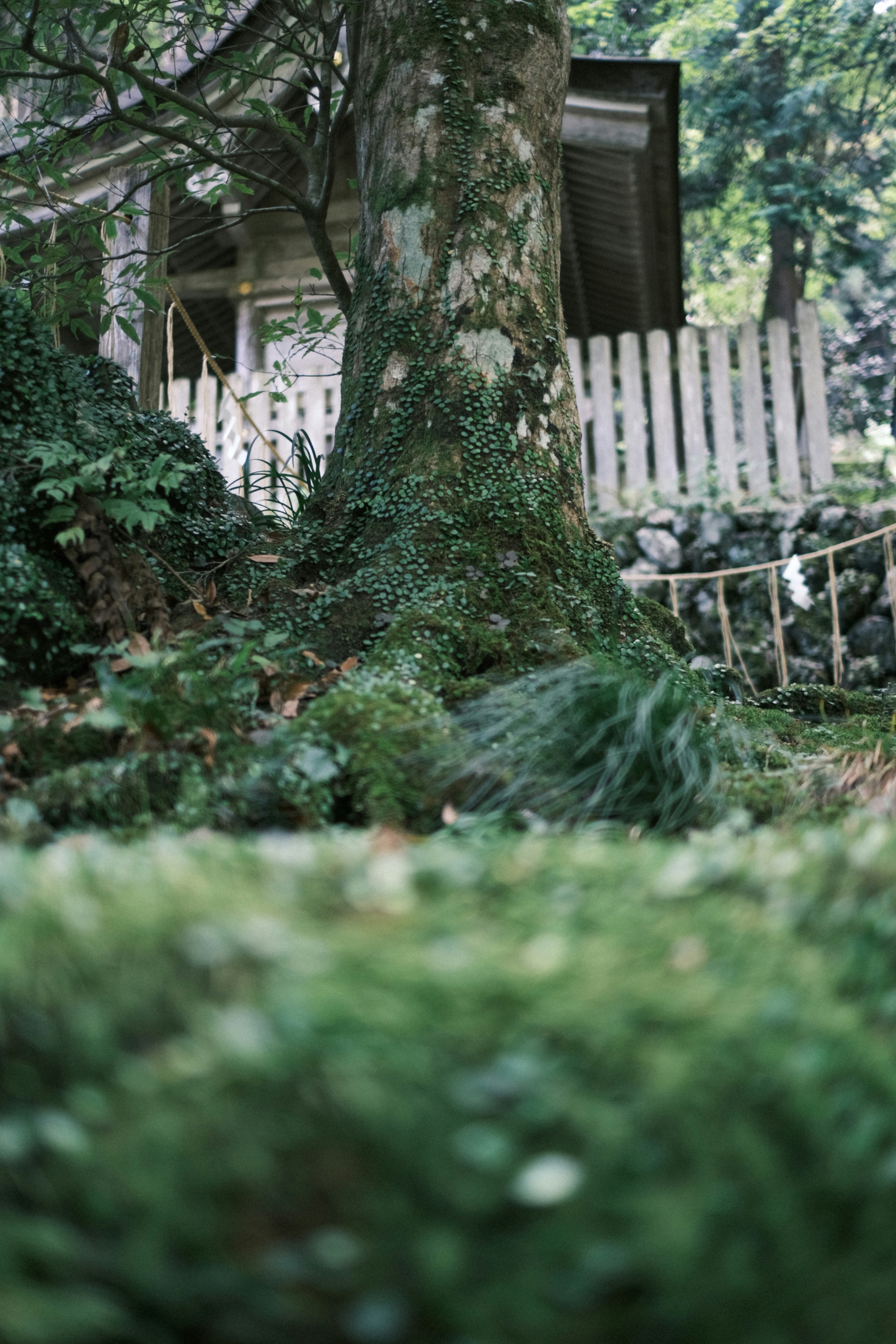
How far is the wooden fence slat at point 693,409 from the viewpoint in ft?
30.2

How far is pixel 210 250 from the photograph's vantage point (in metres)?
10.8

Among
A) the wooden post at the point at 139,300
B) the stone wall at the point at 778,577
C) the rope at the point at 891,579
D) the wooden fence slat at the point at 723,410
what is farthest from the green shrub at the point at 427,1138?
the wooden fence slat at the point at 723,410

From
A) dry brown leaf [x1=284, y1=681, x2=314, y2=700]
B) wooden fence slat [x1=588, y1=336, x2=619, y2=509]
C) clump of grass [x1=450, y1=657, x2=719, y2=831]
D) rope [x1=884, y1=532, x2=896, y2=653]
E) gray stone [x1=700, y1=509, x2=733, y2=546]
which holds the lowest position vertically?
clump of grass [x1=450, y1=657, x2=719, y2=831]

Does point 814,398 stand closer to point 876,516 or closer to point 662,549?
point 876,516

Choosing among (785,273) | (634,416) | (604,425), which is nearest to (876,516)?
(634,416)

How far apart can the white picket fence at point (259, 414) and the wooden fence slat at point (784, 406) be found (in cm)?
396

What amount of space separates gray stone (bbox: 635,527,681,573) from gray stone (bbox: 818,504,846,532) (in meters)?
Result: 1.15

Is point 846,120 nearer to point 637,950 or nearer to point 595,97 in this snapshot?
point 595,97

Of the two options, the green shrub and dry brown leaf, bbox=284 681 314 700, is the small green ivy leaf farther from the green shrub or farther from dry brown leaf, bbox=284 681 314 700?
the green shrub

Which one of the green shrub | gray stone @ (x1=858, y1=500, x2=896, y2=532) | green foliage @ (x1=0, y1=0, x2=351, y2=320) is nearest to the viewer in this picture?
the green shrub

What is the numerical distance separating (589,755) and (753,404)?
7.58 meters

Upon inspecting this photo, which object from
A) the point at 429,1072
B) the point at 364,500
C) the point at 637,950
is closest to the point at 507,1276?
the point at 429,1072

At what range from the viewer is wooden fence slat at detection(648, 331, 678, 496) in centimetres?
927

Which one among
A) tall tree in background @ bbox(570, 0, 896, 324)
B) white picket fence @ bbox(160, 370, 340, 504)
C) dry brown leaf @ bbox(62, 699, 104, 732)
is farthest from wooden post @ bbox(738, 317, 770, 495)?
dry brown leaf @ bbox(62, 699, 104, 732)
